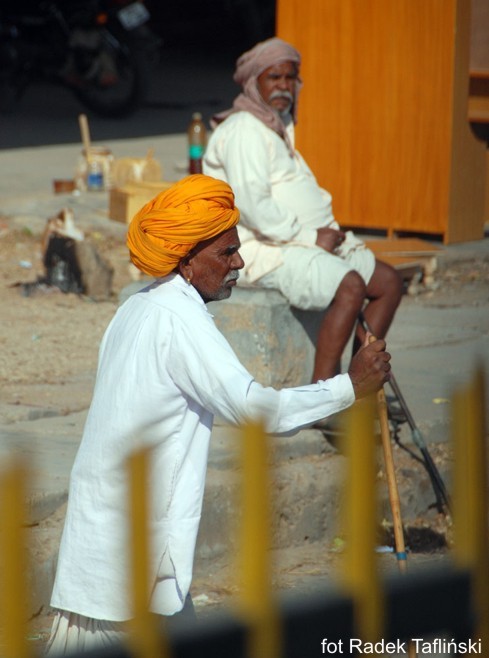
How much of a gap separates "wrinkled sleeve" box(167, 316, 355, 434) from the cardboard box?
6128 mm

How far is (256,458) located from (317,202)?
3.97 metres

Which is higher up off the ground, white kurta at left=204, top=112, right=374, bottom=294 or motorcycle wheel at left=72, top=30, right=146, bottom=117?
white kurta at left=204, top=112, right=374, bottom=294

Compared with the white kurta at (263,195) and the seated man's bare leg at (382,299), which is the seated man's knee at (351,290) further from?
the seated man's bare leg at (382,299)

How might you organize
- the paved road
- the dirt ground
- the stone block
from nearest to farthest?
the dirt ground, the stone block, the paved road

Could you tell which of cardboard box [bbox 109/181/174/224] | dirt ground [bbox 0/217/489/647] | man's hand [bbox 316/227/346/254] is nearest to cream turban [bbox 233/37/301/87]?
man's hand [bbox 316/227/346/254]

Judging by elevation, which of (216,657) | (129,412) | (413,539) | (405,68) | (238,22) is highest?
(216,657)

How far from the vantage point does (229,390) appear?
114 inches

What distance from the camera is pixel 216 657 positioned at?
73.9 inches

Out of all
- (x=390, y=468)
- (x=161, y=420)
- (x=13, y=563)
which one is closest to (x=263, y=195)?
(x=390, y=468)

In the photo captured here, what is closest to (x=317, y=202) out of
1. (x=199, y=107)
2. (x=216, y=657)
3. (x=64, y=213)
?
(x=64, y=213)

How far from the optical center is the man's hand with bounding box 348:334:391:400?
10.2 feet

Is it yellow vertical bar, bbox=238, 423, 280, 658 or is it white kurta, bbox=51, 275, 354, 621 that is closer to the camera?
yellow vertical bar, bbox=238, 423, 280, 658

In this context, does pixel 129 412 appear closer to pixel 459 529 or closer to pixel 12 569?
pixel 459 529

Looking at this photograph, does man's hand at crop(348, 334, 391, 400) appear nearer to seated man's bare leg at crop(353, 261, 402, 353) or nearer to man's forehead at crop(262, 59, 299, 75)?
seated man's bare leg at crop(353, 261, 402, 353)
